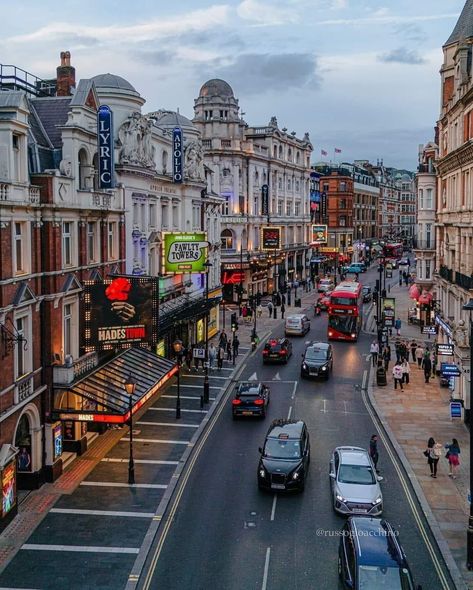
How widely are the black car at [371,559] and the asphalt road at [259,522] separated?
144 centimetres

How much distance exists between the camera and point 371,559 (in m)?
16.7

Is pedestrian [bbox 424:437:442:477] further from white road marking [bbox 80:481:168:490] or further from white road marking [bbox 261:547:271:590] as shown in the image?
white road marking [bbox 80:481:168:490]

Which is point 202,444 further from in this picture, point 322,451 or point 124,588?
point 124,588

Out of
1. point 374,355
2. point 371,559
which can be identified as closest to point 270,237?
point 374,355

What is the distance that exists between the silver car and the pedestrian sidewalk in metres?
1.93

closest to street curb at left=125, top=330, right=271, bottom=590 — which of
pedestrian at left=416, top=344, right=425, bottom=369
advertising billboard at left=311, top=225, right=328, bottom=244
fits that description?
pedestrian at left=416, top=344, right=425, bottom=369

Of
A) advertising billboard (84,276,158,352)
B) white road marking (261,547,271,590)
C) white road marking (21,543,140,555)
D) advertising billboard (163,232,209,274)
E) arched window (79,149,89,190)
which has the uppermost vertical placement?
arched window (79,149,89,190)

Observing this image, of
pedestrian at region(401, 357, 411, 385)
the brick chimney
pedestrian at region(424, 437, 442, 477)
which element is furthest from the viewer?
pedestrian at region(401, 357, 411, 385)

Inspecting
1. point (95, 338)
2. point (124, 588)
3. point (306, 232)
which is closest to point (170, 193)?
point (95, 338)

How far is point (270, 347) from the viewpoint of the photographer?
48.0 meters

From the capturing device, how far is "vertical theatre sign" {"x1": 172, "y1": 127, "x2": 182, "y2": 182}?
45.5 metres

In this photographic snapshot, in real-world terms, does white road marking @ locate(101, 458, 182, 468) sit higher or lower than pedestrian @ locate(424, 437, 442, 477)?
lower

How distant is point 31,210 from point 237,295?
53541 millimetres

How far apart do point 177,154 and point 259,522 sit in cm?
2975
